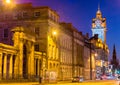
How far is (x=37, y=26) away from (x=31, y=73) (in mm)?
18953

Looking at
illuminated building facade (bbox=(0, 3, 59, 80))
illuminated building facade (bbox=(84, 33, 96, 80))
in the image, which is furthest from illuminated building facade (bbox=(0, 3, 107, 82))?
illuminated building facade (bbox=(84, 33, 96, 80))

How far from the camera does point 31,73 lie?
78.4 m

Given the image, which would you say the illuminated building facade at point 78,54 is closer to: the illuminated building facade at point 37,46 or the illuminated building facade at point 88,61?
the illuminated building facade at point 37,46

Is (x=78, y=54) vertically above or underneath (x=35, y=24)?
underneath

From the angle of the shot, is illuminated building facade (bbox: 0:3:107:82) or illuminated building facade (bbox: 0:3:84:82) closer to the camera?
illuminated building facade (bbox: 0:3:107:82)

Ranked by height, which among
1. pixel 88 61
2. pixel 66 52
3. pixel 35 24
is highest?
pixel 35 24

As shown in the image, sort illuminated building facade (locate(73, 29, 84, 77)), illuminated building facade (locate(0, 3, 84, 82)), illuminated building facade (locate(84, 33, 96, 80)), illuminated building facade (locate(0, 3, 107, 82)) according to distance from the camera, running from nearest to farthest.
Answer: illuminated building facade (locate(0, 3, 107, 82)), illuminated building facade (locate(0, 3, 84, 82)), illuminated building facade (locate(73, 29, 84, 77)), illuminated building facade (locate(84, 33, 96, 80))

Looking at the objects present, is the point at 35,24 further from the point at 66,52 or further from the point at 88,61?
the point at 88,61

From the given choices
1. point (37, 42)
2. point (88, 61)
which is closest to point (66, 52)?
point (37, 42)

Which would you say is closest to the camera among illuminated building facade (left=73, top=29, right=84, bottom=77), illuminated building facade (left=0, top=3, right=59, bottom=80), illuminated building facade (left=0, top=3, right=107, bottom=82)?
illuminated building facade (left=0, top=3, right=107, bottom=82)

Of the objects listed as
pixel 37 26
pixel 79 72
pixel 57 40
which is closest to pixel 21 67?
pixel 37 26

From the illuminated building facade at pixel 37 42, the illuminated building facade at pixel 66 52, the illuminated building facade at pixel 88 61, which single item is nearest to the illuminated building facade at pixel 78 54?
the illuminated building facade at pixel 37 42

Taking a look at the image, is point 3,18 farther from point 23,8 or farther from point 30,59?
point 30,59

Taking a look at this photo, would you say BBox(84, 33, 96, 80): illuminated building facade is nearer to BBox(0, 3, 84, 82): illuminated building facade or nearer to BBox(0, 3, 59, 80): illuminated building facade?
BBox(0, 3, 84, 82): illuminated building facade
